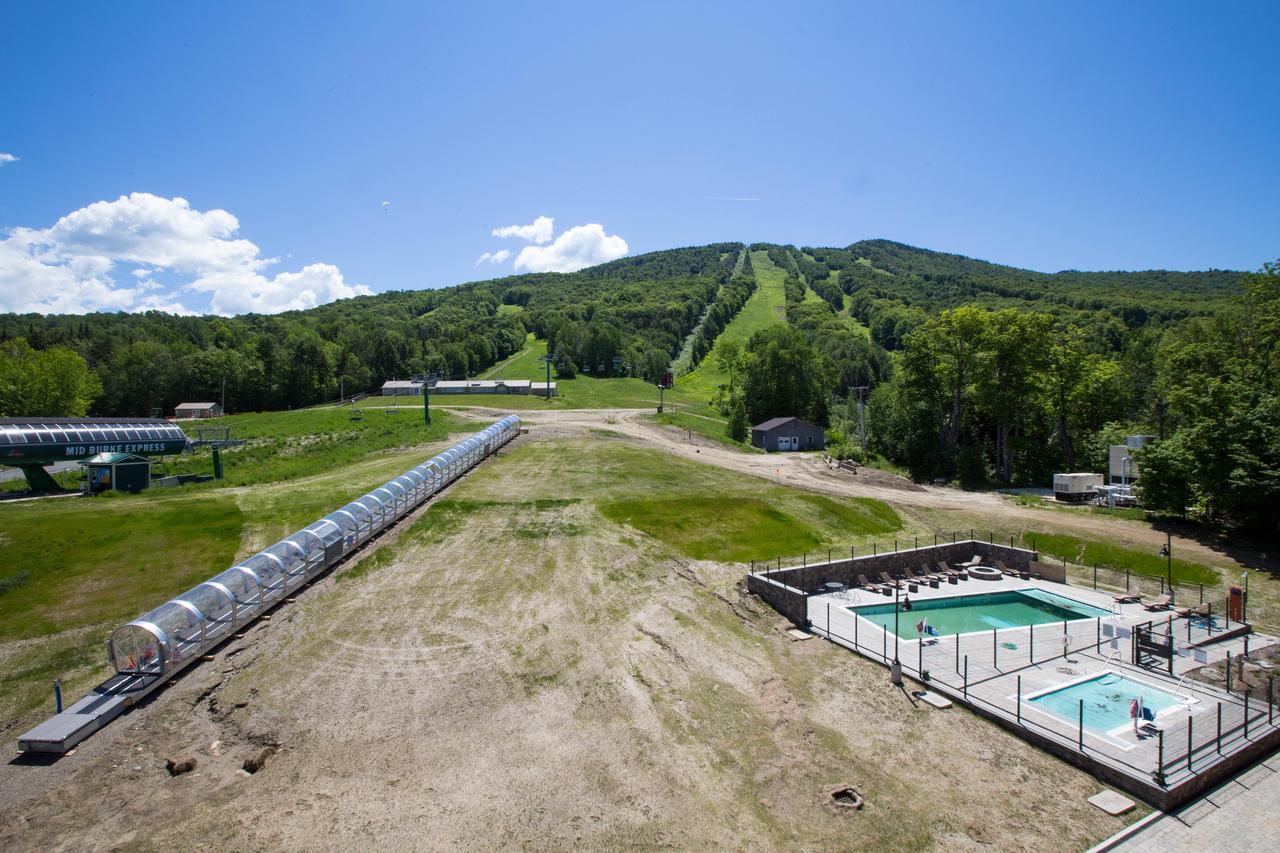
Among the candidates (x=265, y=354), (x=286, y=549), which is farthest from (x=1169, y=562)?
(x=265, y=354)

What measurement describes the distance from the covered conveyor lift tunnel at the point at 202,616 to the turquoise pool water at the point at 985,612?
24.8m

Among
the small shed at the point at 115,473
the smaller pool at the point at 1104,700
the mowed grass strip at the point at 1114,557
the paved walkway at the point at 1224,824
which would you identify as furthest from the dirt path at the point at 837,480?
the small shed at the point at 115,473

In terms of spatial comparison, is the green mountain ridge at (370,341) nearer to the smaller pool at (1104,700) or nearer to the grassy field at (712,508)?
the grassy field at (712,508)

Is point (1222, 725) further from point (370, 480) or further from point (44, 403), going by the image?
point (44, 403)

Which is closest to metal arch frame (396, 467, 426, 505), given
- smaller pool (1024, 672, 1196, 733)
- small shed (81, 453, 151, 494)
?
small shed (81, 453, 151, 494)

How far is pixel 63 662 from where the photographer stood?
21750mm

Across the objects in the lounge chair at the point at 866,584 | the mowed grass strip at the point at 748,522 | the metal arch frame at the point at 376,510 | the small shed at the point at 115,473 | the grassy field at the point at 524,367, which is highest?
the grassy field at the point at 524,367

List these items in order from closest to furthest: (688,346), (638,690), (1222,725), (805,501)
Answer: (1222,725) → (638,690) → (805,501) → (688,346)

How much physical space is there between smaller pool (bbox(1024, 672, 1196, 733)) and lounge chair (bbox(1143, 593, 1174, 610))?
9482 millimetres

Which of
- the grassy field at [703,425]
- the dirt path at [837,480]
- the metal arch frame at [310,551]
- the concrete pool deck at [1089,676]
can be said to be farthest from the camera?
the grassy field at [703,425]

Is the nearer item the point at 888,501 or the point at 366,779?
the point at 366,779

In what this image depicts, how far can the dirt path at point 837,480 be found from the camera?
3809 centimetres

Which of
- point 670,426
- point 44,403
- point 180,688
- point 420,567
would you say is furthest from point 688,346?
point 180,688

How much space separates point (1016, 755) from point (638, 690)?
37.2 ft
